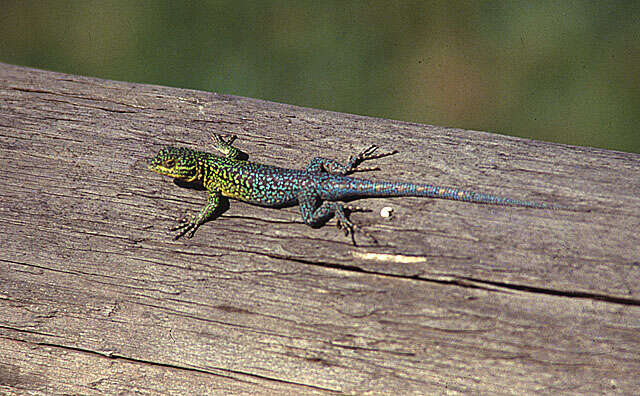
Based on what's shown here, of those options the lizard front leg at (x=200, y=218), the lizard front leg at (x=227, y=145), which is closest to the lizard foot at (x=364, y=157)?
the lizard front leg at (x=227, y=145)

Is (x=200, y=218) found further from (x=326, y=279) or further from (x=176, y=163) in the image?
(x=326, y=279)

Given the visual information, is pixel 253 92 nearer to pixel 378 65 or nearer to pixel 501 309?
pixel 378 65

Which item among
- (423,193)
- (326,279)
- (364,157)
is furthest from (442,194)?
(326,279)

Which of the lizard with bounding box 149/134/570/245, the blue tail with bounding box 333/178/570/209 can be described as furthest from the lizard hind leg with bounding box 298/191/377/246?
the blue tail with bounding box 333/178/570/209

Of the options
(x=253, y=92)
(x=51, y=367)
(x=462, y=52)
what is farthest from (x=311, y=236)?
(x=462, y=52)

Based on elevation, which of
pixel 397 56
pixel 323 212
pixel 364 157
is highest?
pixel 364 157

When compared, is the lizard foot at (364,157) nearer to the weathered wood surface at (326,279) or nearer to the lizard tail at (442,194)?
the weathered wood surface at (326,279)

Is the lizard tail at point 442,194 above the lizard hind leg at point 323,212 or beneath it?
above
